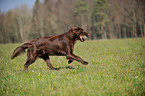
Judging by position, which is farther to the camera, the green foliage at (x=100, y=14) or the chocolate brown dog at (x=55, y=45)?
the green foliage at (x=100, y=14)

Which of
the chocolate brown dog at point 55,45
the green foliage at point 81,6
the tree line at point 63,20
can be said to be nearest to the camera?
the chocolate brown dog at point 55,45

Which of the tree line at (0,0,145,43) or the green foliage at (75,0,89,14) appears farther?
the green foliage at (75,0,89,14)

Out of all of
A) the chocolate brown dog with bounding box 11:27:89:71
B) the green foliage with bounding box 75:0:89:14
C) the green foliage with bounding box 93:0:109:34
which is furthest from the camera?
the green foliage with bounding box 75:0:89:14

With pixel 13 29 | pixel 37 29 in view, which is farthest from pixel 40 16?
pixel 13 29

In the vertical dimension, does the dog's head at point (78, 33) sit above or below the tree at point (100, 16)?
below

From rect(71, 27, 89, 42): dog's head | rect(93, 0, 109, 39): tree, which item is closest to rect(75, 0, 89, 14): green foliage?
rect(93, 0, 109, 39): tree

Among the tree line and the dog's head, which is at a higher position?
the tree line

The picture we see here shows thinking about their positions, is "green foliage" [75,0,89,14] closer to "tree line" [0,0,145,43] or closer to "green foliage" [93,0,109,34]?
"tree line" [0,0,145,43]

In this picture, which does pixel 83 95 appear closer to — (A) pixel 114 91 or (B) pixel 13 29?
(A) pixel 114 91

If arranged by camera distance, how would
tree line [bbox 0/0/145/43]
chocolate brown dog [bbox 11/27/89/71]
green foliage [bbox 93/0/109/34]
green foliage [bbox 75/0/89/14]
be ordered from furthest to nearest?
green foliage [bbox 75/0/89/14]
green foliage [bbox 93/0/109/34]
tree line [bbox 0/0/145/43]
chocolate brown dog [bbox 11/27/89/71]

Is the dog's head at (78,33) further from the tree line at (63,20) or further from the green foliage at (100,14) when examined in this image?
the green foliage at (100,14)

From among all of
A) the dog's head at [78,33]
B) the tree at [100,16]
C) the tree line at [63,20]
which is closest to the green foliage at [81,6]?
the tree line at [63,20]

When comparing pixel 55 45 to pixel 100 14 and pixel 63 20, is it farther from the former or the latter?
pixel 63 20

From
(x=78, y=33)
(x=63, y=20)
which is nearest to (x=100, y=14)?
(x=63, y=20)
